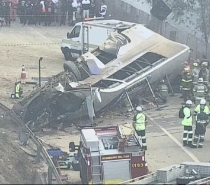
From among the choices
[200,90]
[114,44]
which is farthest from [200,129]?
[114,44]

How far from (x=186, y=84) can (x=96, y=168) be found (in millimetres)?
9207

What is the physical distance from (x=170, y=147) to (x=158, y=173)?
5.53 metres

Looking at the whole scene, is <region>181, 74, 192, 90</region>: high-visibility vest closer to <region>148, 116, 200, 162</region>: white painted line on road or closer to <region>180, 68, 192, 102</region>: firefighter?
<region>180, 68, 192, 102</region>: firefighter

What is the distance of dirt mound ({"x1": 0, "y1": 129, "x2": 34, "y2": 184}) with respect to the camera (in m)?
14.2

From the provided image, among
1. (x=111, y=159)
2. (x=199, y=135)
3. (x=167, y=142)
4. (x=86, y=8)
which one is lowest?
(x=167, y=142)

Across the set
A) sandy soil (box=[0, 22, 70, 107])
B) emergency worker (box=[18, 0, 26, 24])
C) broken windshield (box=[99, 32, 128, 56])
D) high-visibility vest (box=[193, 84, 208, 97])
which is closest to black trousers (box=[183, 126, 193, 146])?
high-visibility vest (box=[193, 84, 208, 97])

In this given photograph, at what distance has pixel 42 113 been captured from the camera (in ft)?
66.9

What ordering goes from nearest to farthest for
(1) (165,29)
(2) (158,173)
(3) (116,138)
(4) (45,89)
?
(2) (158,173), (3) (116,138), (4) (45,89), (1) (165,29)

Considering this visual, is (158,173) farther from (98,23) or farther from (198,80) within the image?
(98,23)

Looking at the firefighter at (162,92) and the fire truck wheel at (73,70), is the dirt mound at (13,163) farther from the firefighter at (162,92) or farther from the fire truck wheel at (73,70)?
the firefighter at (162,92)

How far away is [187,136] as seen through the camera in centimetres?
1902

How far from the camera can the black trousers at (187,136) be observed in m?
18.9

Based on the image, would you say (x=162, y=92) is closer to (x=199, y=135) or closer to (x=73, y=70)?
(x=73, y=70)

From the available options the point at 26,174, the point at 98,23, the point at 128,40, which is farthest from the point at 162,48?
the point at 26,174
